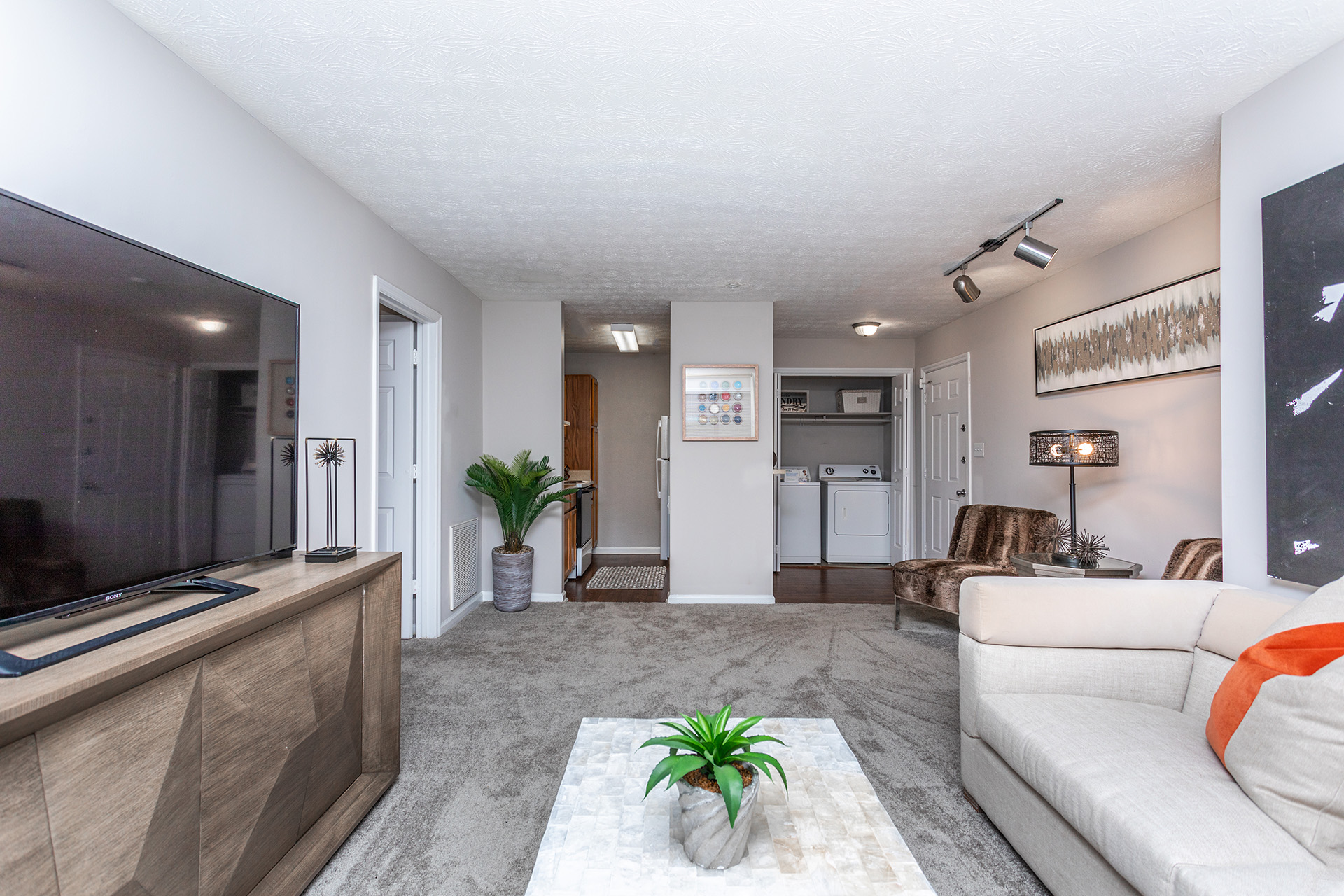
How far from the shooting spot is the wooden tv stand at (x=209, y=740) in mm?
932

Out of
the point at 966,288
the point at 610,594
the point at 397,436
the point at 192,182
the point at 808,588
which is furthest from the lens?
the point at 808,588

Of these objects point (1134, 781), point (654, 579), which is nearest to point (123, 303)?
point (1134, 781)

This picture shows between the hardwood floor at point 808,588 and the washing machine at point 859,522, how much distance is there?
22 cm

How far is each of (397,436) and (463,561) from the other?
3.42 ft

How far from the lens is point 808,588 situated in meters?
5.25

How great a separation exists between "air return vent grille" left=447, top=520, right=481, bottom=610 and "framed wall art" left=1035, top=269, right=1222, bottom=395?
409 cm

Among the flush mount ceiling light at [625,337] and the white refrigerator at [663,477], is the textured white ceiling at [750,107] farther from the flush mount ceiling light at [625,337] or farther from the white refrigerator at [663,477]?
the white refrigerator at [663,477]

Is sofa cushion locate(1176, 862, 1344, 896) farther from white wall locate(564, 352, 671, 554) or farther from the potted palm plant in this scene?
white wall locate(564, 352, 671, 554)

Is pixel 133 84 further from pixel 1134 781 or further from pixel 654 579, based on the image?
pixel 654 579

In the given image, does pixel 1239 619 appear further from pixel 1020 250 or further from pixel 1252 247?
pixel 1020 250

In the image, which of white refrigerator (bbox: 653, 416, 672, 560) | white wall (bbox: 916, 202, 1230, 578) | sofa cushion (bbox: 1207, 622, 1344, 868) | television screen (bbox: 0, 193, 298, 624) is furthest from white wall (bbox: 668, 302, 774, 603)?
sofa cushion (bbox: 1207, 622, 1344, 868)

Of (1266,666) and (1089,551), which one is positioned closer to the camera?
(1266,666)

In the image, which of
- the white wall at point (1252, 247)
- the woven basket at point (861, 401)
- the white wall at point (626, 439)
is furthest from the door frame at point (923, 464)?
the white wall at point (1252, 247)

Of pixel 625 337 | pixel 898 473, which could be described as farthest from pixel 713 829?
pixel 898 473
